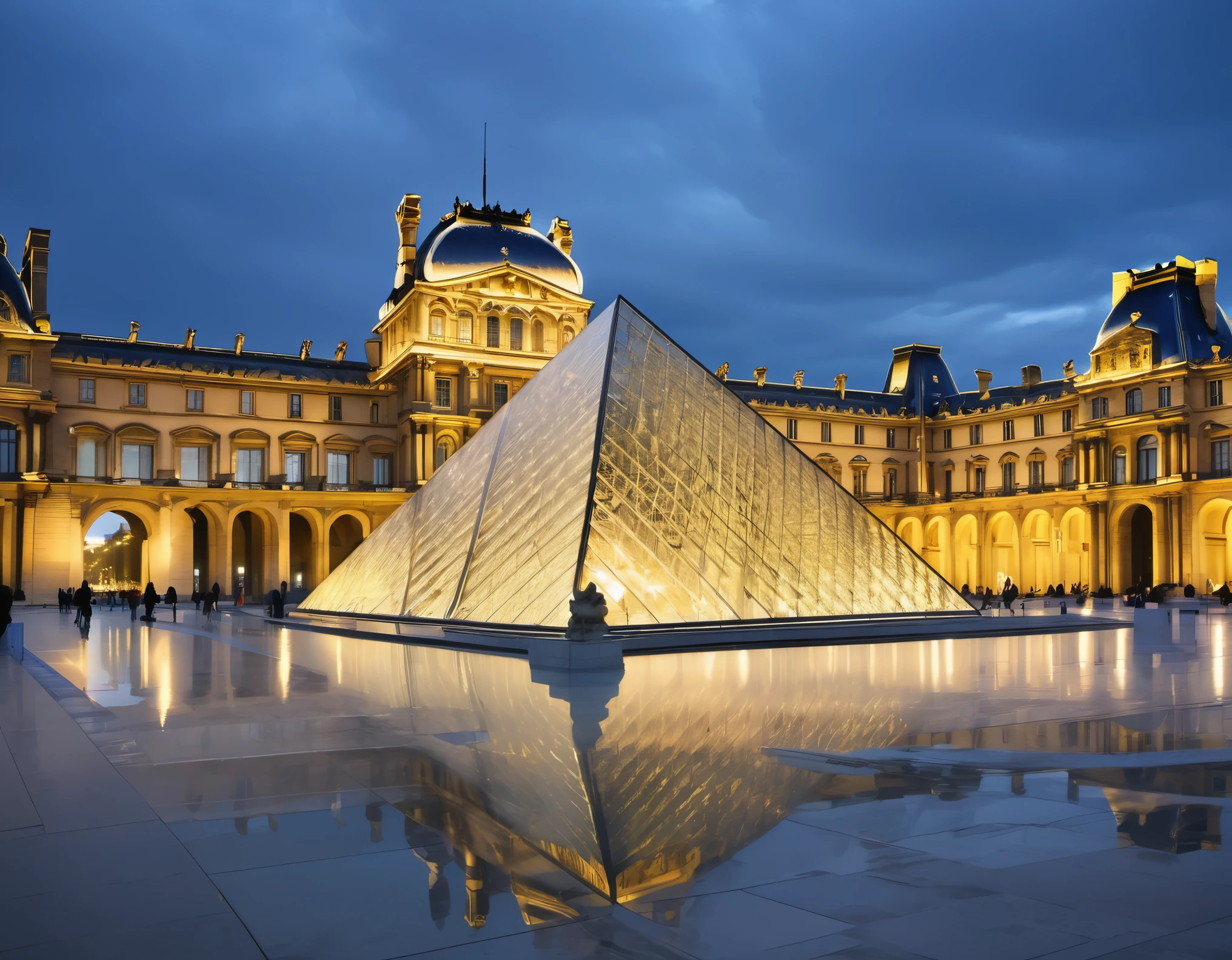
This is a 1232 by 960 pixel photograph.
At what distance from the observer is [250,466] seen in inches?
1891

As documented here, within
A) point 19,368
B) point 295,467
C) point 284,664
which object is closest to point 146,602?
point 284,664

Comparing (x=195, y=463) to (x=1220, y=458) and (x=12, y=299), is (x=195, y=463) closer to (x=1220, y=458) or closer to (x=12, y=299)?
(x=12, y=299)

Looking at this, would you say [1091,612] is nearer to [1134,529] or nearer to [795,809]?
[1134,529]

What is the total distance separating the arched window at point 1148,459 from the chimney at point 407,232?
116 ft

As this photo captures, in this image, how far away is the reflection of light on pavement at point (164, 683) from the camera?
8.22 meters

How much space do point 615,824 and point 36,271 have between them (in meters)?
47.7

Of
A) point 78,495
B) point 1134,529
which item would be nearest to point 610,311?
point 78,495

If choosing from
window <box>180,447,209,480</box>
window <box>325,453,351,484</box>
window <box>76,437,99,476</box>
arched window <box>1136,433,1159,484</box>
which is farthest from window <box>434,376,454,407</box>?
arched window <box>1136,433,1159,484</box>

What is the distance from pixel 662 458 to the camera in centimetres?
1722

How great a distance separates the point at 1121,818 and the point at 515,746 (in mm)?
3486

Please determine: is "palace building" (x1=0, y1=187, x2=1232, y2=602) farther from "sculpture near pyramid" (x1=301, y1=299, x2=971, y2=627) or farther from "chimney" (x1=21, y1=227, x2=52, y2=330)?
"sculpture near pyramid" (x1=301, y1=299, x2=971, y2=627)

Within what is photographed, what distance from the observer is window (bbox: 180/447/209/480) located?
46.8m

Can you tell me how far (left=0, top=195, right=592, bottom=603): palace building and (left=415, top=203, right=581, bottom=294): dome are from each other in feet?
0.30

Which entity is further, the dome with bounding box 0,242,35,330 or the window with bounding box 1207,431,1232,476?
the window with bounding box 1207,431,1232,476
